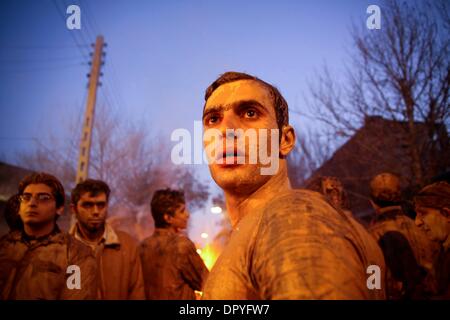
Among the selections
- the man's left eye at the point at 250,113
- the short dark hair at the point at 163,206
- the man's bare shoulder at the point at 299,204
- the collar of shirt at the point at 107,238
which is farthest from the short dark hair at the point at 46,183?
the man's bare shoulder at the point at 299,204

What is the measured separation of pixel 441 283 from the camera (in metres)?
2.99

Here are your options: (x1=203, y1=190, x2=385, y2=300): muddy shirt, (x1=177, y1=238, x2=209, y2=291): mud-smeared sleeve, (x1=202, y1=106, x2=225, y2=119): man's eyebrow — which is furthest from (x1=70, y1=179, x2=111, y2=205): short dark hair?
(x1=203, y1=190, x2=385, y2=300): muddy shirt

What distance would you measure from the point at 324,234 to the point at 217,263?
48cm

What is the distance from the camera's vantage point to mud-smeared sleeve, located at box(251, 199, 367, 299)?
2.88 feet

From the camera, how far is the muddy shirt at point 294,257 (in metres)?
0.89

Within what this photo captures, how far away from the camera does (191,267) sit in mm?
4285

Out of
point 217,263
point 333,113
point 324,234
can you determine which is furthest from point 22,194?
point 333,113

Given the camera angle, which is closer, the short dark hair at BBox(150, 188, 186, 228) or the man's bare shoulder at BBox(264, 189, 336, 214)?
the man's bare shoulder at BBox(264, 189, 336, 214)

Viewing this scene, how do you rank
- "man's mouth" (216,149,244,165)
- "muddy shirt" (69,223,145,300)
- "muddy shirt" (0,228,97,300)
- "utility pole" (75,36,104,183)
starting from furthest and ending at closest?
"utility pole" (75,36,104,183), "muddy shirt" (69,223,145,300), "muddy shirt" (0,228,97,300), "man's mouth" (216,149,244,165)

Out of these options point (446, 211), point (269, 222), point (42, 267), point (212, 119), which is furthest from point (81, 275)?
point (446, 211)

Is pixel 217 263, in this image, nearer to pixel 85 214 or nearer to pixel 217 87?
pixel 217 87

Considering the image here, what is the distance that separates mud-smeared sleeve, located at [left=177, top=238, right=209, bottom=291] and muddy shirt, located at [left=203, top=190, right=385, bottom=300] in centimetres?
317

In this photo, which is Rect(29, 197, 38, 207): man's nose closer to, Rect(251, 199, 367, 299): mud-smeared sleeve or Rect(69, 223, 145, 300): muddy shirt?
Rect(69, 223, 145, 300): muddy shirt

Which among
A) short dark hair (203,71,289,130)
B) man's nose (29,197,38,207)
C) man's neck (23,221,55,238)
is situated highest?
short dark hair (203,71,289,130)
